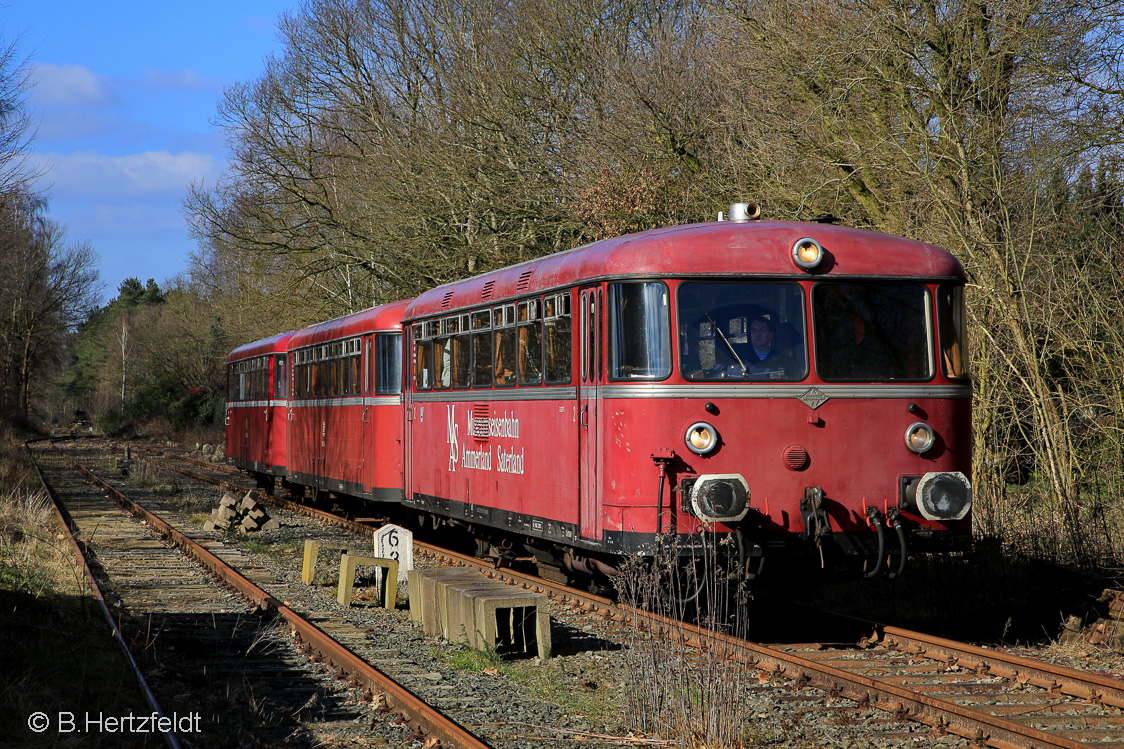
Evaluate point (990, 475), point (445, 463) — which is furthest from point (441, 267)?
point (990, 475)

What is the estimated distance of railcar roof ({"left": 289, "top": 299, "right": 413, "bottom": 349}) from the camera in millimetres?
15539

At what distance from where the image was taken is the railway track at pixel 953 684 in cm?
601

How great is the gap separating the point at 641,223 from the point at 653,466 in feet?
39.6

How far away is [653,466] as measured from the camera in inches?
323

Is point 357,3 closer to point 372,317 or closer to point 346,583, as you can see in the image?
point 372,317

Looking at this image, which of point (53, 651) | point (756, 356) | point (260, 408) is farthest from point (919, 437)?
point (260, 408)

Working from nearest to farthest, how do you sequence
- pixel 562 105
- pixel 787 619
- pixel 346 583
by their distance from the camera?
1. pixel 787 619
2. pixel 346 583
3. pixel 562 105

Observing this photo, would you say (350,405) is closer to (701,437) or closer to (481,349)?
(481,349)

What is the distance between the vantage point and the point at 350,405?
55.7 feet

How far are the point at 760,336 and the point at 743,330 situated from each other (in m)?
0.13

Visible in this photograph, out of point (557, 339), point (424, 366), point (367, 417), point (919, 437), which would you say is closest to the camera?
point (919, 437)

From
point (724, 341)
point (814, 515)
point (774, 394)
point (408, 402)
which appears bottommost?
point (814, 515)

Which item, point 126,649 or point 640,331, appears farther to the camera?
point 640,331

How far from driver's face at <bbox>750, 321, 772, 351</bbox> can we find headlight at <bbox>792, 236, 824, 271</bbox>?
51cm
